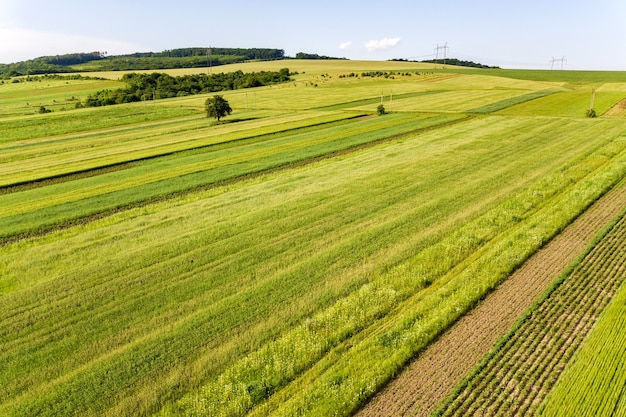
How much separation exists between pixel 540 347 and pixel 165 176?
1075 inches

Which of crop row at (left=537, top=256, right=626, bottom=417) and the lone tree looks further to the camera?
Answer: the lone tree

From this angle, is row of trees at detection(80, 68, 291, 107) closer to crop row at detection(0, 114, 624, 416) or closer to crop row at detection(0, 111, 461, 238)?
crop row at detection(0, 111, 461, 238)

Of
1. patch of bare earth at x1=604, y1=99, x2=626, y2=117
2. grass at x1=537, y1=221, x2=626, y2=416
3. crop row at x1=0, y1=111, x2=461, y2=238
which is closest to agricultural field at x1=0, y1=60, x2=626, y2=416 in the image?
crop row at x1=0, y1=111, x2=461, y2=238

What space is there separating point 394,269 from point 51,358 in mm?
11502

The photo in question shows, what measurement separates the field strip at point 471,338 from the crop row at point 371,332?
311mm

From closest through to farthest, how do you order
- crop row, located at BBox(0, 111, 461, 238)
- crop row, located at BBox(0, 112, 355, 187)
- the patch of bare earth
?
crop row, located at BBox(0, 111, 461, 238) → crop row, located at BBox(0, 112, 355, 187) → the patch of bare earth

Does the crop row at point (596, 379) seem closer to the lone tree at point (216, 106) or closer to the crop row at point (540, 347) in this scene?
the crop row at point (540, 347)

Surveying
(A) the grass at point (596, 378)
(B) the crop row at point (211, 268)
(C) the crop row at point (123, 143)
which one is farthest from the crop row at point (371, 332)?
(C) the crop row at point (123, 143)

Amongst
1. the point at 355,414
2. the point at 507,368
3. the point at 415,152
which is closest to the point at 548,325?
the point at 507,368

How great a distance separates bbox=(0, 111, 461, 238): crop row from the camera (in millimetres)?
24125

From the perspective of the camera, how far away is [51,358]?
465 inches

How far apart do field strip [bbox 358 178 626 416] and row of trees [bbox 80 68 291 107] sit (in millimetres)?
96892

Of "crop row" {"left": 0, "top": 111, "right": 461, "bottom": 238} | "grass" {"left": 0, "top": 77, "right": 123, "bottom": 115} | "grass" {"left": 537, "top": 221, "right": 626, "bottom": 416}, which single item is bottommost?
"grass" {"left": 537, "top": 221, "right": 626, "bottom": 416}

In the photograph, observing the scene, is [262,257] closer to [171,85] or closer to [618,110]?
[618,110]
